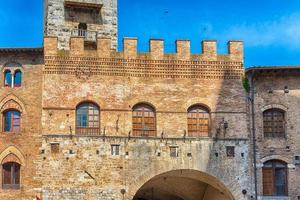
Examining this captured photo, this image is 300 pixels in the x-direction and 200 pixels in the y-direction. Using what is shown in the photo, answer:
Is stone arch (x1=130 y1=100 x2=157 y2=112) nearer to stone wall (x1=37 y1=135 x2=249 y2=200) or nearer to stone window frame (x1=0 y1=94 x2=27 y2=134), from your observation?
stone wall (x1=37 y1=135 x2=249 y2=200)

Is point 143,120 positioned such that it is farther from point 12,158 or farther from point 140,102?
point 12,158

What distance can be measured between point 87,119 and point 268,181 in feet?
32.6

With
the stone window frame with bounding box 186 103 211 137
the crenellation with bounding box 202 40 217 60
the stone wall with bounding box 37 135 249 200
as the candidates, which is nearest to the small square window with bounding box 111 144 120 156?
the stone wall with bounding box 37 135 249 200

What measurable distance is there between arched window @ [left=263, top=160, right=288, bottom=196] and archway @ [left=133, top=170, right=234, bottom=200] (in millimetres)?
2071

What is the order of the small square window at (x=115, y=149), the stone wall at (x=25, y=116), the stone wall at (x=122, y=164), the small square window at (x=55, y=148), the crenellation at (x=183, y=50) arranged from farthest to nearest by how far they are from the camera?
the crenellation at (x=183, y=50) → the small square window at (x=115, y=149) → the small square window at (x=55, y=148) → the stone wall at (x=122, y=164) → the stone wall at (x=25, y=116)

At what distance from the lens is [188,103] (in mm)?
30641

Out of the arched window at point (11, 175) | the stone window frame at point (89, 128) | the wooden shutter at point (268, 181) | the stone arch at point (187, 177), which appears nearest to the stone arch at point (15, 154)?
the arched window at point (11, 175)

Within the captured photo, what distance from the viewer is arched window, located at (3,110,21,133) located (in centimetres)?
2928

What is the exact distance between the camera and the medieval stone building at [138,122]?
95.2 ft

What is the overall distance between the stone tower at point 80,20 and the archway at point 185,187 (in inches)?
351

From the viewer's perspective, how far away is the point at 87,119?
29.9 meters

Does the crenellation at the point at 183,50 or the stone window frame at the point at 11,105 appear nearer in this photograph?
the stone window frame at the point at 11,105

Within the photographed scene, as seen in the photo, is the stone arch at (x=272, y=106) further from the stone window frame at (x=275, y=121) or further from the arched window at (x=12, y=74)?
the arched window at (x=12, y=74)

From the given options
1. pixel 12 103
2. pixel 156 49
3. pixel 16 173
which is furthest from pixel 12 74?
pixel 156 49
